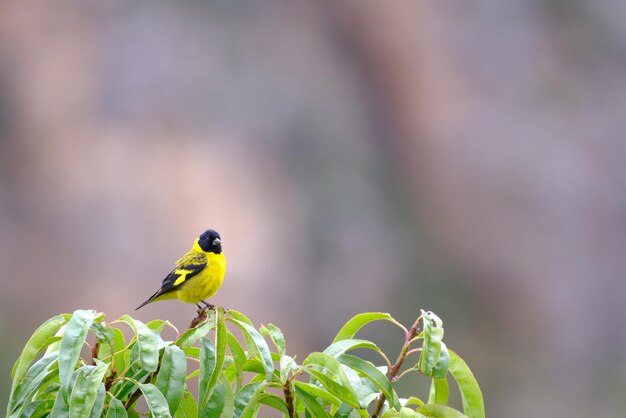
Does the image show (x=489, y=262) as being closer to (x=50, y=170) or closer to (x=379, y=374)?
(x=50, y=170)

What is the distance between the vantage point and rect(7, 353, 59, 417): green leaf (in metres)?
1.61

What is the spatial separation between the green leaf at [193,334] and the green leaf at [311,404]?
0.67 ft

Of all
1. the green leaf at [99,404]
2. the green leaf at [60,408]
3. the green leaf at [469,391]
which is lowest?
the green leaf at [60,408]

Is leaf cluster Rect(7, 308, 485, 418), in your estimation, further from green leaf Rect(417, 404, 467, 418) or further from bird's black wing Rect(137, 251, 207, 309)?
bird's black wing Rect(137, 251, 207, 309)

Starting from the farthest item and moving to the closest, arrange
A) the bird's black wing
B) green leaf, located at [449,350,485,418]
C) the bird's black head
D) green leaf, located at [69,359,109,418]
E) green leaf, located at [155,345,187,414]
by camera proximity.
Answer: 1. the bird's black head
2. the bird's black wing
3. green leaf, located at [449,350,485,418]
4. green leaf, located at [155,345,187,414]
5. green leaf, located at [69,359,109,418]

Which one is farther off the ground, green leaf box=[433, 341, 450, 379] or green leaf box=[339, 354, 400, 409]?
green leaf box=[433, 341, 450, 379]

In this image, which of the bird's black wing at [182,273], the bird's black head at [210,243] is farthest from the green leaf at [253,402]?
the bird's black head at [210,243]

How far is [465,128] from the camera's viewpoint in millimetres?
9109

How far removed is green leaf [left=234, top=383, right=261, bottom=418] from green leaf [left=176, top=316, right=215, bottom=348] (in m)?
0.16

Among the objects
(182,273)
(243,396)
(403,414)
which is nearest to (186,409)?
(243,396)

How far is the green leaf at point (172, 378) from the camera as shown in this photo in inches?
61.2

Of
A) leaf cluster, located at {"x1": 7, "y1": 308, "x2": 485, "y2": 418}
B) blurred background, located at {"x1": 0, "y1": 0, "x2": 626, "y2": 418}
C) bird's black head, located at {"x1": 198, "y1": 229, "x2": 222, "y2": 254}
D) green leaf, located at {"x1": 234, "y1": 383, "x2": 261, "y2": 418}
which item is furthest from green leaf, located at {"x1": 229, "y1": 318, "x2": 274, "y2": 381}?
blurred background, located at {"x1": 0, "y1": 0, "x2": 626, "y2": 418}

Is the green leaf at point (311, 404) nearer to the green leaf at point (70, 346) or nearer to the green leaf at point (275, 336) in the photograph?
the green leaf at point (275, 336)

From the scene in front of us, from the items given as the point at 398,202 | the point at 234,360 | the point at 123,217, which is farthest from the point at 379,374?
the point at 398,202
